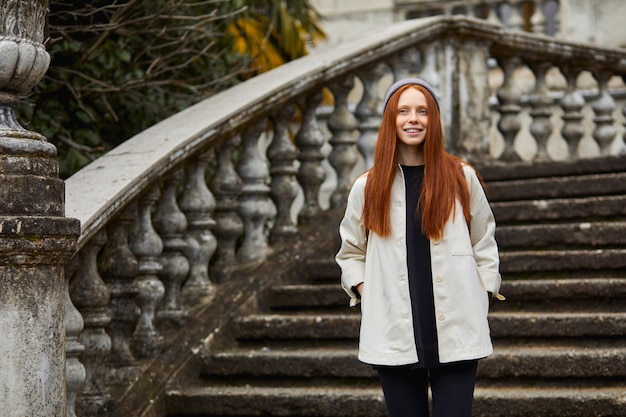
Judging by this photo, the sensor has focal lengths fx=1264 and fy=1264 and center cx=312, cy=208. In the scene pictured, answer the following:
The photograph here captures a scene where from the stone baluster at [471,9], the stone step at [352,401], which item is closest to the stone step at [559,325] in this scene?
the stone step at [352,401]

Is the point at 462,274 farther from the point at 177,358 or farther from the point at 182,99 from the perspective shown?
the point at 182,99

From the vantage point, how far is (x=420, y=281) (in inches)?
164

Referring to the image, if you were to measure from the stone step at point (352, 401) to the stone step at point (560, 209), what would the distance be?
4.95ft

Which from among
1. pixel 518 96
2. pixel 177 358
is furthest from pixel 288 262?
pixel 518 96

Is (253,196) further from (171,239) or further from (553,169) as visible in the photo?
(553,169)

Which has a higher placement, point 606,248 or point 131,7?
point 131,7

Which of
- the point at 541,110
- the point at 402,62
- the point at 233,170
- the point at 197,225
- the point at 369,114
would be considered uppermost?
the point at 402,62

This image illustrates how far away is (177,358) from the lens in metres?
5.79

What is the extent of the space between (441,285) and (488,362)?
4.85ft

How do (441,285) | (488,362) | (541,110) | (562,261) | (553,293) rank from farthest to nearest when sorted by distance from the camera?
(541,110) → (562,261) → (553,293) → (488,362) → (441,285)

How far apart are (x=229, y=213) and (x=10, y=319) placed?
241cm

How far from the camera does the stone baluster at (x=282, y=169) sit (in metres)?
6.62

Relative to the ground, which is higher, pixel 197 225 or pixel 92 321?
pixel 197 225

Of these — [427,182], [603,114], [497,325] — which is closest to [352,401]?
[497,325]
